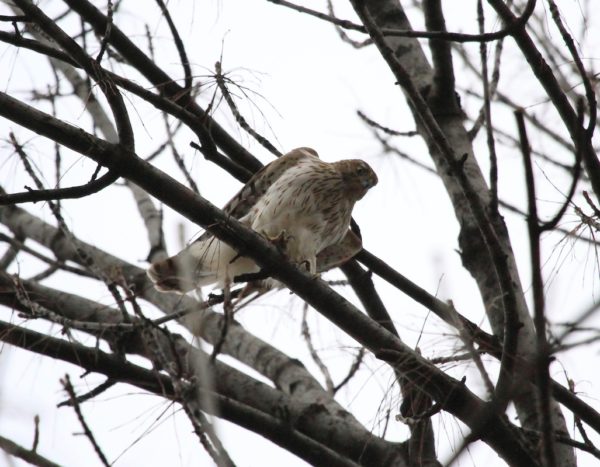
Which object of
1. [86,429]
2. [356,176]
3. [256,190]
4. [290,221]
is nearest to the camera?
[86,429]

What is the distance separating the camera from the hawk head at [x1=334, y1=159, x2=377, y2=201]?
499 cm

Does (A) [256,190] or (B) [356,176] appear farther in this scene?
(B) [356,176]

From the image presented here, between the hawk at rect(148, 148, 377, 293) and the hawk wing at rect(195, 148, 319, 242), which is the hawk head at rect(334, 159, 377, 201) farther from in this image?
the hawk wing at rect(195, 148, 319, 242)

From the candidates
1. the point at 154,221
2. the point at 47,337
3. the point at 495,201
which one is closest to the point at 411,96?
the point at 495,201

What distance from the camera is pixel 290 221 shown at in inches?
177

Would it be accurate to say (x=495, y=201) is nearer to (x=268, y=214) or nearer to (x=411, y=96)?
(x=411, y=96)

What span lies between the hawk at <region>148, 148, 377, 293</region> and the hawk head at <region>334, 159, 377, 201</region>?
2 cm

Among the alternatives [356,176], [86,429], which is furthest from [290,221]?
[86,429]

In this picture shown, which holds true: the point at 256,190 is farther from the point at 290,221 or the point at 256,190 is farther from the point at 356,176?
the point at 356,176

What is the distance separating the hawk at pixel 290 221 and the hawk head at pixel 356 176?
2cm

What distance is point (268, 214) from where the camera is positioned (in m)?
4.46

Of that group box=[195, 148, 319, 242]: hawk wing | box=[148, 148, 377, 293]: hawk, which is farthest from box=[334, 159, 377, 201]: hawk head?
box=[195, 148, 319, 242]: hawk wing

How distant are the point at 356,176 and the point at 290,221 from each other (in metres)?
0.74

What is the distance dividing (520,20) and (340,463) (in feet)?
5.28
